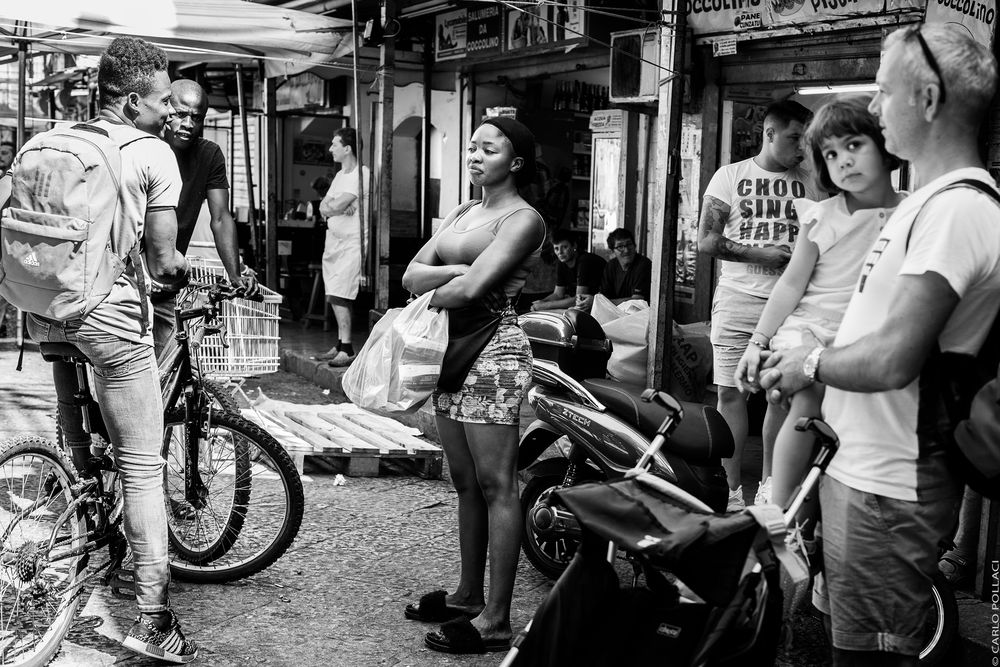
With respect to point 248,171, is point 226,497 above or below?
below

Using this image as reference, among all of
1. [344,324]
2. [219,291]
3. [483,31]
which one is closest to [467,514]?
[219,291]

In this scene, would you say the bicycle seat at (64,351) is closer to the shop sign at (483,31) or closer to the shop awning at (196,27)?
the shop awning at (196,27)

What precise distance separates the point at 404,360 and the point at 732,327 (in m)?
2.03

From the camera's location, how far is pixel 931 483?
7.77 feet

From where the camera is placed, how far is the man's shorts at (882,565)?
2.38 metres

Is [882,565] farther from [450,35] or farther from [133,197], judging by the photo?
[450,35]

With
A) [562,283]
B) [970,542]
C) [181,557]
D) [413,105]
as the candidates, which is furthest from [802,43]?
[413,105]

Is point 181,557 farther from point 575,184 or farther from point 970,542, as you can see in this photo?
point 575,184

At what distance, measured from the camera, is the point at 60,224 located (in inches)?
143

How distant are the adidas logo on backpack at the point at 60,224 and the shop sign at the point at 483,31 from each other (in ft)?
26.0

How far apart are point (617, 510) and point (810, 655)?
2118 millimetres

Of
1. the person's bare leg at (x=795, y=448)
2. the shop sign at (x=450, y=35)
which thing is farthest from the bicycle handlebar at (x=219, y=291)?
the shop sign at (x=450, y=35)

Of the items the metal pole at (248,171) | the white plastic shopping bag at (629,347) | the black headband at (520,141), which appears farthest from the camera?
the metal pole at (248,171)

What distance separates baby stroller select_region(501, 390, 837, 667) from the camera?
2.45 meters
